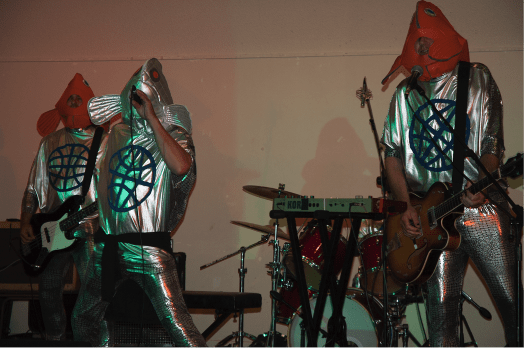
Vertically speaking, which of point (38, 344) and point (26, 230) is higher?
point (26, 230)

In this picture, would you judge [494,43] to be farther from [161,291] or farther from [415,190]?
[161,291]

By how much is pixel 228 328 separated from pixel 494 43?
3840 millimetres

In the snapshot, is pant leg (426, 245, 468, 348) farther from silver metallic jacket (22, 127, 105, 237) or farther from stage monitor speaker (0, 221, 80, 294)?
stage monitor speaker (0, 221, 80, 294)

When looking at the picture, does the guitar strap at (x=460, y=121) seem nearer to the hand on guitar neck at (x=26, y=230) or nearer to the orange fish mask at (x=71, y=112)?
the orange fish mask at (x=71, y=112)

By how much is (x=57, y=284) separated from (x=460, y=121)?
321cm

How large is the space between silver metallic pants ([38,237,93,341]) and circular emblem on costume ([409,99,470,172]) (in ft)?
8.21

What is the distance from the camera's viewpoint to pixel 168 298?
102 inches

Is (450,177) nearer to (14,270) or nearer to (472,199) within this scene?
(472,199)

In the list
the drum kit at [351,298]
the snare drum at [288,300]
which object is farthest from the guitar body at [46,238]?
the snare drum at [288,300]

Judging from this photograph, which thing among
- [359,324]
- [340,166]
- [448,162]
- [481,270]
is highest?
[340,166]

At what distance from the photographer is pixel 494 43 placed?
4.82 meters

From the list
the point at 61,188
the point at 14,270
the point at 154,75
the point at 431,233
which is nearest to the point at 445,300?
the point at 431,233

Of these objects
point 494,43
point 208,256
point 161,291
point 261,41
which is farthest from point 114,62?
point 494,43

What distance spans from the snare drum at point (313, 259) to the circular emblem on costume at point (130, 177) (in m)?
1.65
